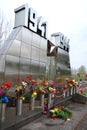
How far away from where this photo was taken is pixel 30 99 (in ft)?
23.1

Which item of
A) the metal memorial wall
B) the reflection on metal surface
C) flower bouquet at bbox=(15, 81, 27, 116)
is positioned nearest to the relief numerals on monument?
the metal memorial wall

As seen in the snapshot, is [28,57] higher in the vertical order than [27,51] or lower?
lower

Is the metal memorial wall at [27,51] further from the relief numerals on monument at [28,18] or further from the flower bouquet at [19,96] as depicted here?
the flower bouquet at [19,96]

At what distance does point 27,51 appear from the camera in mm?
7824

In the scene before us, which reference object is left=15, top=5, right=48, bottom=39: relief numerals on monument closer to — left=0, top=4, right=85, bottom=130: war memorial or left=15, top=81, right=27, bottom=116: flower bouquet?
left=0, top=4, right=85, bottom=130: war memorial

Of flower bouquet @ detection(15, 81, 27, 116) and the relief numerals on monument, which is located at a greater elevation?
the relief numerals on monument

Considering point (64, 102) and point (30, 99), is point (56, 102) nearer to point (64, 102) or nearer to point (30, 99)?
point (64, 102)

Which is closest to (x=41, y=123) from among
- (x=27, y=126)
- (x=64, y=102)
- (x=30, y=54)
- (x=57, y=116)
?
(x=27, y=126)

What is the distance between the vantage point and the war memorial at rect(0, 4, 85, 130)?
5960mm

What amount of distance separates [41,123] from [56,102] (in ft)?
9.60

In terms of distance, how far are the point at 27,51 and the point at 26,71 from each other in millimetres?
839

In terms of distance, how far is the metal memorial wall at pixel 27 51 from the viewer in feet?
21.8

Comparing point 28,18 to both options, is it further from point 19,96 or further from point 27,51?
point 19,96

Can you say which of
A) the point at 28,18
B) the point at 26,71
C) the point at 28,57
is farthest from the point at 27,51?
the point at 28,18
